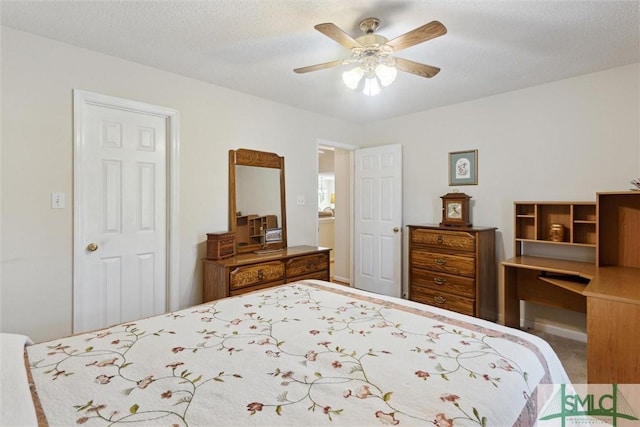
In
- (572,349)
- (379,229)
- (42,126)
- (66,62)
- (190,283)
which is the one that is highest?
(66,62)

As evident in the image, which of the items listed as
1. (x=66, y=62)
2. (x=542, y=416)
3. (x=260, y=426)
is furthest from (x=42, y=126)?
(x=542, y=416)

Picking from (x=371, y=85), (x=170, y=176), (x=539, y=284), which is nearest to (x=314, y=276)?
(x=170, y=176)

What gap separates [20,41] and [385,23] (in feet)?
7.93

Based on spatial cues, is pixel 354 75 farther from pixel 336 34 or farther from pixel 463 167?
pixel 463 167

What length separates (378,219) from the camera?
14.4 feet

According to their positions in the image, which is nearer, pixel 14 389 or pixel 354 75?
pixel 14 389

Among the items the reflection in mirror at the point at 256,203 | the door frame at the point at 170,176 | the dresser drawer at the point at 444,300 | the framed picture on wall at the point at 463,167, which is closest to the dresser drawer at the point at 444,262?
the dresser drawer at the point at 444,300

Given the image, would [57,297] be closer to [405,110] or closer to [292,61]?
[292,61]

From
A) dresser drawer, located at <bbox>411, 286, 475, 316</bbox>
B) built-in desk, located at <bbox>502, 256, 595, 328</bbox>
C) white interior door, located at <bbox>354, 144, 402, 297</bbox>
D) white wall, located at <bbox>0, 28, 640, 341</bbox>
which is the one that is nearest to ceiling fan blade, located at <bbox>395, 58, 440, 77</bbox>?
white wall, located at <bbox>0, 28, 640, 341</bbox>

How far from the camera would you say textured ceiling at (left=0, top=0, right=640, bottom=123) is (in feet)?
6.25

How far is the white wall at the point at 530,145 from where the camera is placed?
2766 mm

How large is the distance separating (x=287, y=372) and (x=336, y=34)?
1641 millimetres

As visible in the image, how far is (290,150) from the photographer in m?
3.87

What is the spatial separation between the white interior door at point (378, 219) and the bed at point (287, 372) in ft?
9.04
